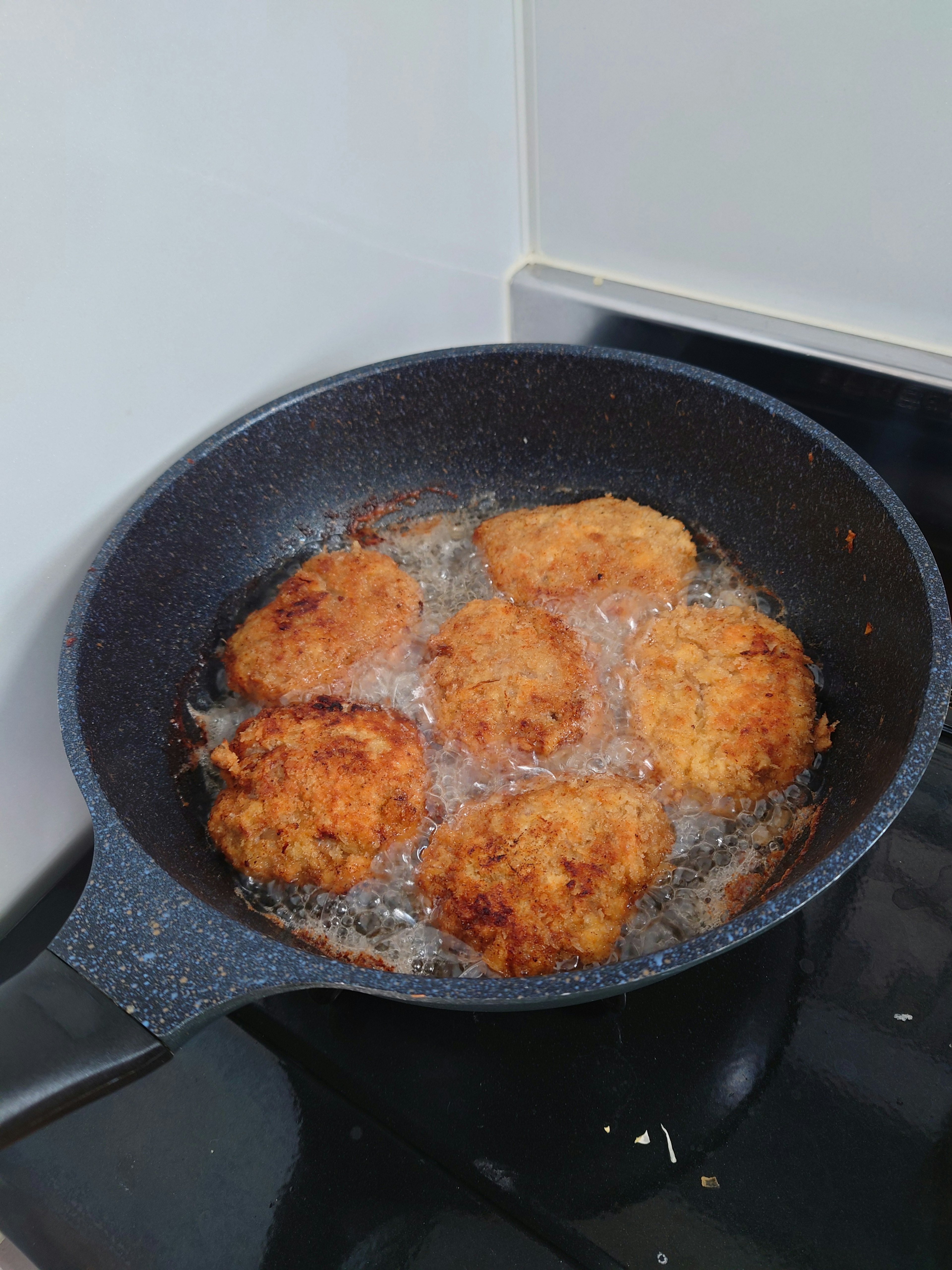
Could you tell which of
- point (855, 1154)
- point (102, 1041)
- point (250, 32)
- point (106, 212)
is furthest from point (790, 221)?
point (102, 1041)

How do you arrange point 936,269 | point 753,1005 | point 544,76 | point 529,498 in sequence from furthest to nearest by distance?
1. point 529,498
2. point 544,76
3. point 936,269
4. point 753,1005

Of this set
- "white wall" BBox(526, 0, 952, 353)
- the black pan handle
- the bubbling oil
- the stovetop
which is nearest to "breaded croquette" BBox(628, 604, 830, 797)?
the bubbling oil

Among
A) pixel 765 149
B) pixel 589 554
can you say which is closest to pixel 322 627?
pixel 589 554

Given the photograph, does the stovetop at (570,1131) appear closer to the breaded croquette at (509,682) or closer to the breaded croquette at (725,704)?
the breaded croquette at (725,704)

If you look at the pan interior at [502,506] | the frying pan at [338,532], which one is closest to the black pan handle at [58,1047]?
the frying pan at [338,532]

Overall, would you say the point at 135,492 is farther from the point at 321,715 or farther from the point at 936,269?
the point at 936,269

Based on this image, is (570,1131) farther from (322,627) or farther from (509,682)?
(322,627)
